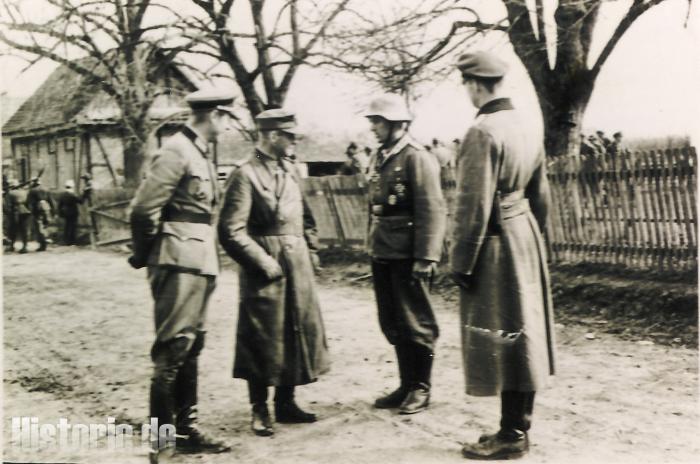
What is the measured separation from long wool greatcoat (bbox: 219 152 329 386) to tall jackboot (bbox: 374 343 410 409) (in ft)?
1.63

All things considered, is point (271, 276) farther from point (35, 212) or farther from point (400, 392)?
point (35, 212)

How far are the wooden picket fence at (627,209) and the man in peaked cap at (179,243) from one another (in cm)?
413

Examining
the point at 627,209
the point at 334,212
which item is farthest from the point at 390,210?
the point at 334,212

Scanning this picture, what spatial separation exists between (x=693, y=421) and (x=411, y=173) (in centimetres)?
201

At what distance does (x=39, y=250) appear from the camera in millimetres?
11609

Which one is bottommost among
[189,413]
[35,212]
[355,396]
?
[355,396]

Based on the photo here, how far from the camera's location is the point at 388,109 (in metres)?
4.13

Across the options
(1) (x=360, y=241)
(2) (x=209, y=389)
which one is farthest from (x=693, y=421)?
(1) (x=360, y=241)

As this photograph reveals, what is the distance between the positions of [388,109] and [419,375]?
157 cm

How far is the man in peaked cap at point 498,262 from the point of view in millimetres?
3273

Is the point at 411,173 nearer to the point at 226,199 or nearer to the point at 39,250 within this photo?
the point at 226,199

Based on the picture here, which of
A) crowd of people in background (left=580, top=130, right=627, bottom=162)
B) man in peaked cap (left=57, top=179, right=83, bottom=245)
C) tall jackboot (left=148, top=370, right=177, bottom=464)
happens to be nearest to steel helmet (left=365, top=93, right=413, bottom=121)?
tall jackboot (left=148, top=370, right=177, bottom=464)

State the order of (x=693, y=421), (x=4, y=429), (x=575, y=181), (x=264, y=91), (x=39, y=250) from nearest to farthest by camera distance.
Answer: (x=693, y=421)
(x=4, y=429)
(x=264, y=91)
(x=575, y=181)
(x=39, y=250)

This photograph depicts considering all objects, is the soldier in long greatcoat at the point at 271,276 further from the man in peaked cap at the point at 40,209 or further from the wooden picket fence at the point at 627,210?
the man in peaked cap at the point at 40,209
